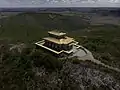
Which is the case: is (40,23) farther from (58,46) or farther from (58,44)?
(58,44)

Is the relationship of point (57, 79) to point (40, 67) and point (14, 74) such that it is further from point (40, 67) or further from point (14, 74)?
point (14, 74)

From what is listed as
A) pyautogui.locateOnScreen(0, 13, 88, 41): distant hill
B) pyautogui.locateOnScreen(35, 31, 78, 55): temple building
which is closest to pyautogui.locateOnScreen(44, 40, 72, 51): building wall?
pyautogui.locateOnScreen(35, 31, 78, 55): temple building

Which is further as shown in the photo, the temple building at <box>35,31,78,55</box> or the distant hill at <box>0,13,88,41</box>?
the distant hill at <box>0,13,88,41</box>

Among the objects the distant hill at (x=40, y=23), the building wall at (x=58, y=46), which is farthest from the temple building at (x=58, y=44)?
the distant hill at (x=40, y=23)

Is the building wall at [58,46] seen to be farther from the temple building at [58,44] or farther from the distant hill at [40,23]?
the distant hill at [40,23]

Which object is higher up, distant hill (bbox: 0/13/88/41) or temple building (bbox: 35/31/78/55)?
temple building (bbox: 35/31/78/55)

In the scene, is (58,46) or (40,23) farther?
(40,23)

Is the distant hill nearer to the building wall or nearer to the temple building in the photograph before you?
the temple building

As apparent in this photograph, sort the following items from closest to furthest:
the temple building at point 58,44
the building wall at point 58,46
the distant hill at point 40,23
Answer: the temple building at point 58,44, the building wall at point 58,46, the distant hill at point 40,23

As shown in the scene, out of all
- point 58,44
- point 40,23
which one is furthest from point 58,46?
point 40,23

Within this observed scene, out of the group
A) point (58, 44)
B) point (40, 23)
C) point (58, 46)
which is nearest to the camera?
point (58, 44)

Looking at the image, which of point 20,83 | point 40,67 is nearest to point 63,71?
point 40,67
